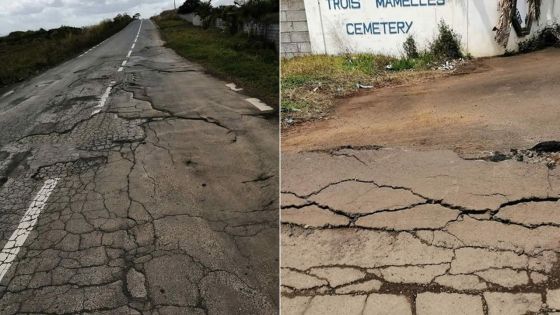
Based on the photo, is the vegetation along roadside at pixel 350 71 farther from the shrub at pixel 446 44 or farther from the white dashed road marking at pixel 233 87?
the white dashed road marking at pixel 233 87

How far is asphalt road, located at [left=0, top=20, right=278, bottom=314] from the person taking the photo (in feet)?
9.89

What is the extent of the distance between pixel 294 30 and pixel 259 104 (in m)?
3.59

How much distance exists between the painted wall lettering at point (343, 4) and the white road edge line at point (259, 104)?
338cm

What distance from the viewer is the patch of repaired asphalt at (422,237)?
2.89 m

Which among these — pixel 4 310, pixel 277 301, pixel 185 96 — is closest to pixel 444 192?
pixel 277 301

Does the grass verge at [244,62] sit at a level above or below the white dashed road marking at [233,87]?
above

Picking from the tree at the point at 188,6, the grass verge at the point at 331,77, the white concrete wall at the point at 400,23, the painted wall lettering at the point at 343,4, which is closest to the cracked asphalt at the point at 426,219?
the grass verge at the point at 331,77

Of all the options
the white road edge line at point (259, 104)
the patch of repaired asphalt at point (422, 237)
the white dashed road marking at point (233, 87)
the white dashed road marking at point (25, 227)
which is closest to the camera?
the patch of repaired asphalt at point (422, 237)

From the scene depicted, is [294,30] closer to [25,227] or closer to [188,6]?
[25,227]

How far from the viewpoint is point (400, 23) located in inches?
387

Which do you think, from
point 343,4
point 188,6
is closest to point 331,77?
point 343,4

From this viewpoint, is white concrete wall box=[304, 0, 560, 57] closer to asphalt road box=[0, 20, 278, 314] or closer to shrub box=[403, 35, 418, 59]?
shrub box=[403, 35, 418, 59]

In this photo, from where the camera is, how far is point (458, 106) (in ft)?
21.0

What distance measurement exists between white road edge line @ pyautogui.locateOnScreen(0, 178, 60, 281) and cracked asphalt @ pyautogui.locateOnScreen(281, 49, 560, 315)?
6.32 ft
